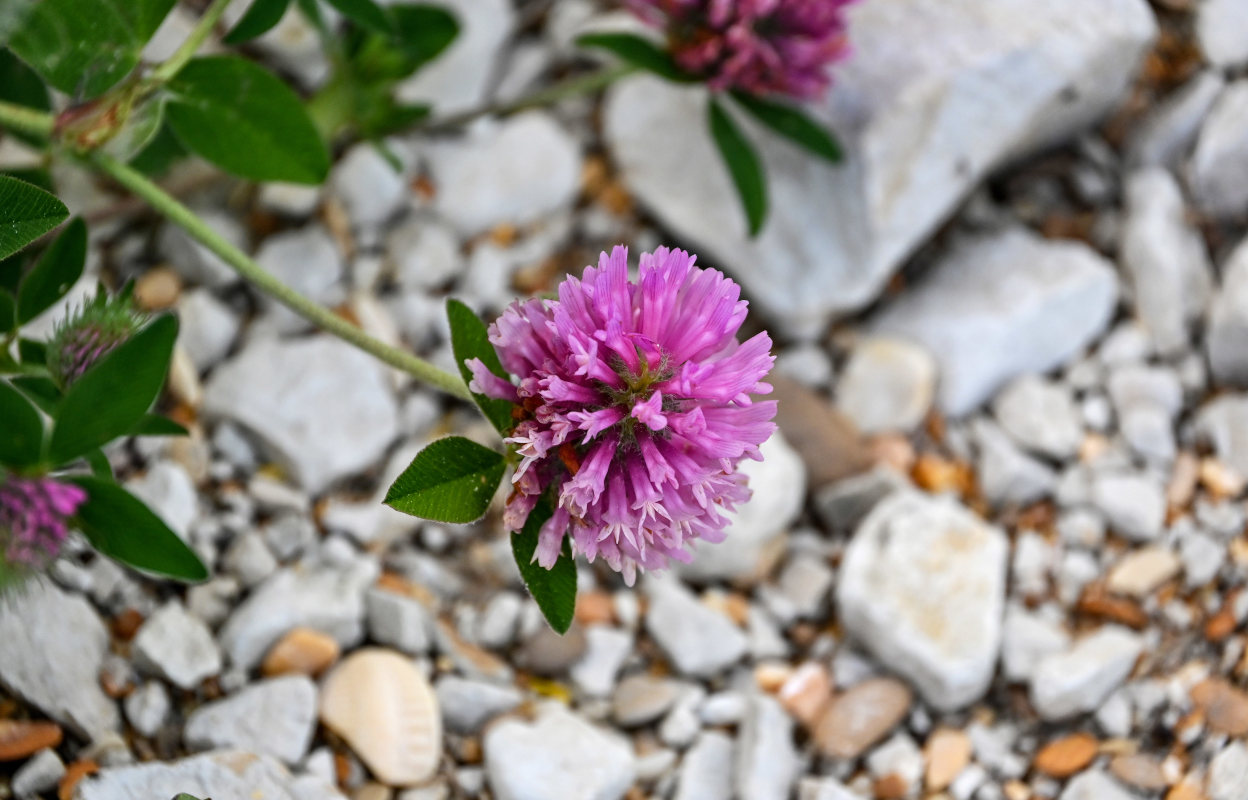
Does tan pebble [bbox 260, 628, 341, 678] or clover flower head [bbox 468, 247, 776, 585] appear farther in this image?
tan pebble [bbox 260, 628, 341, 678]

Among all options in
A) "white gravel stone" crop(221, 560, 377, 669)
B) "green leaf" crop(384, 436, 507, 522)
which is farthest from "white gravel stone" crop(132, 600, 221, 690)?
"green leaf" crop(384, 436, 507, 522)

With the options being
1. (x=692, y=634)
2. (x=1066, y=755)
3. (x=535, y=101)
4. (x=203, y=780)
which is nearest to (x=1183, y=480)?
(x=1066, y=755)

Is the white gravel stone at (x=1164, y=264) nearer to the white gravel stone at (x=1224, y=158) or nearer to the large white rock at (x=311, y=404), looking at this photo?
the white gravel stone at (x=1224, y=158)

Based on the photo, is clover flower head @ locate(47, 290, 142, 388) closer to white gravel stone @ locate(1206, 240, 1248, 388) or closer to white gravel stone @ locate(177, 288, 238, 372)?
white gravel stone @ locate(177, 288, 238, 372)

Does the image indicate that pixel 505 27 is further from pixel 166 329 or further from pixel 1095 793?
pixel 1095 793

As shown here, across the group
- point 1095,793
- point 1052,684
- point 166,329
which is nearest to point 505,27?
point 166,329

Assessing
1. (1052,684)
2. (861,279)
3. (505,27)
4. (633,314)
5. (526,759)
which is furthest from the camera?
(505,27)
